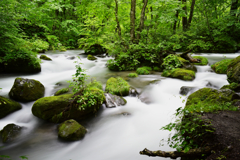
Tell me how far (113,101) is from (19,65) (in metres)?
6.49

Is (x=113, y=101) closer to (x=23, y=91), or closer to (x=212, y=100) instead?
(x=212, y=100)

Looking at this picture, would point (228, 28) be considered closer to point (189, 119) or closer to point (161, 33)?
point (161, 33)

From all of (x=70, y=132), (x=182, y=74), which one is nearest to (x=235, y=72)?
(x=182, y=74)

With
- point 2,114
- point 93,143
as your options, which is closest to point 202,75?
point 93,143

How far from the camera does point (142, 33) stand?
11.1 m

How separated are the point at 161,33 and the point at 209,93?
1055cm

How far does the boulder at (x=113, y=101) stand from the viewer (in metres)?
5.20

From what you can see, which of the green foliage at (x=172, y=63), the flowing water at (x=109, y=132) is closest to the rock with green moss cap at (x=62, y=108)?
the flowing water at (x=109, y=132)

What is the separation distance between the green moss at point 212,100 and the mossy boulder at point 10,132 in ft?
14.7

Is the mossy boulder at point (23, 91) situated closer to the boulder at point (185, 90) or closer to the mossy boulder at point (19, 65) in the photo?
the mossy boulder at point (19, 65)

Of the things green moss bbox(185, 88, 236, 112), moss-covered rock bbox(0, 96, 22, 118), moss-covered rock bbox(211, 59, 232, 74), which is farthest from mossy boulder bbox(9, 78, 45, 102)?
moss-covered rock bbox(211, 59, 232, 74)

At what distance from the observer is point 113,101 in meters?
5.32

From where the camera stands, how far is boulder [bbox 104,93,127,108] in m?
5.20

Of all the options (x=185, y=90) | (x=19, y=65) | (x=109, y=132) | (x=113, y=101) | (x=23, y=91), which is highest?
(x=19, y=65)
